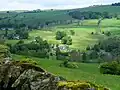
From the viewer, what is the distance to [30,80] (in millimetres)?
26578

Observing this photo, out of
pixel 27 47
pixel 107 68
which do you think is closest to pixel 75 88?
pixel 107 68

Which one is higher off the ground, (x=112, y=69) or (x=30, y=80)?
(x=30, y=80)

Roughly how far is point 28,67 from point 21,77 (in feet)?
3.31

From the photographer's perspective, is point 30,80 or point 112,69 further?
point 112,69

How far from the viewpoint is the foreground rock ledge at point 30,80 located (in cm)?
2502

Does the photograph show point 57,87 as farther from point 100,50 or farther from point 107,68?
point 100,50

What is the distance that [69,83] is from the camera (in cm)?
2533

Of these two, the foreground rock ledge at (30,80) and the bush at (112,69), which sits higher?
the foreground rock ledge at (30,80)

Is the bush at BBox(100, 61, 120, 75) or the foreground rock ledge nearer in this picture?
the foreground rock ledge

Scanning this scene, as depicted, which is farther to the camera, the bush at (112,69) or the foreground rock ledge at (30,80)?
the bush at (112,69)

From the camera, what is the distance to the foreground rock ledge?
985 inches

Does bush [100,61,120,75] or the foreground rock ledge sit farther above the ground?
the foreground rock ledge

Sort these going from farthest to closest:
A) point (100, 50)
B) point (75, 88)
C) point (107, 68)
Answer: point (100, 50), point (107, 68), point (75, 88)

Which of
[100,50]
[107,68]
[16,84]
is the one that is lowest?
[100,50]
